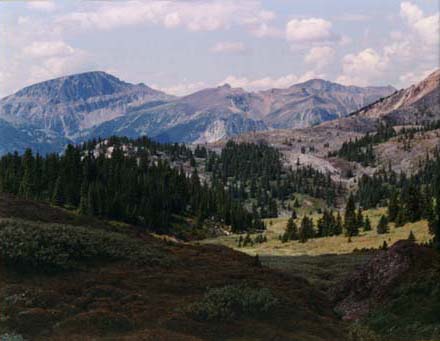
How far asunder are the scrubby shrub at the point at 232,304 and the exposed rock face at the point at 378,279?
24.2 feet

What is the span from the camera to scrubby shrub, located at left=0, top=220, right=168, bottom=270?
131 feet

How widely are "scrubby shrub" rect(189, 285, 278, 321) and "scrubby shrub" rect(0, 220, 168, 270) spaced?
13.0 m

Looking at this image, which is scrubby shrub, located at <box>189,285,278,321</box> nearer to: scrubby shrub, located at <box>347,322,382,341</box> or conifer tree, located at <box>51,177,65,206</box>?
scrubby shrub, located at <box>347,322,382,341</box>

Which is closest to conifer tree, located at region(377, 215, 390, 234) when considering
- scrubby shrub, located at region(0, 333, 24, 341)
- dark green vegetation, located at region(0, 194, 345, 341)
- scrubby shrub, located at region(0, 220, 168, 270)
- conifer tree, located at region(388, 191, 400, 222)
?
conifer tree, located at region(388, 191, 400, 222)

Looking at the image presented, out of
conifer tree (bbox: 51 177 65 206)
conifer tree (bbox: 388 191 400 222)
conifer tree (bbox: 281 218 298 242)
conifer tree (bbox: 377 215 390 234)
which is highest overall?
conifer tree (bbox: 51 177 65 206)

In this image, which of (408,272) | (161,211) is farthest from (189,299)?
(161,211)

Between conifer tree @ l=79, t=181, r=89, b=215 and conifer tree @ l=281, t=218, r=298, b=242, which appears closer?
conifer tree @ l=79, t=181, r=89, b=215

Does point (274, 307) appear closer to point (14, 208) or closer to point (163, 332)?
point (163, 332)

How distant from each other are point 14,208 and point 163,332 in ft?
137

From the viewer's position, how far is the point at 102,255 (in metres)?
46.5

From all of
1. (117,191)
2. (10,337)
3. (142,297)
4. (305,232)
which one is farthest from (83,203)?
(10,337)

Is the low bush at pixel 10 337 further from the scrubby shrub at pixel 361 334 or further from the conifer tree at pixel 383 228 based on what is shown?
the conifer tree at pixel 383 228

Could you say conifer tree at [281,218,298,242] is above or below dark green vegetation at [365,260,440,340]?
below

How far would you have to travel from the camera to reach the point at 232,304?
34156 millimetres
